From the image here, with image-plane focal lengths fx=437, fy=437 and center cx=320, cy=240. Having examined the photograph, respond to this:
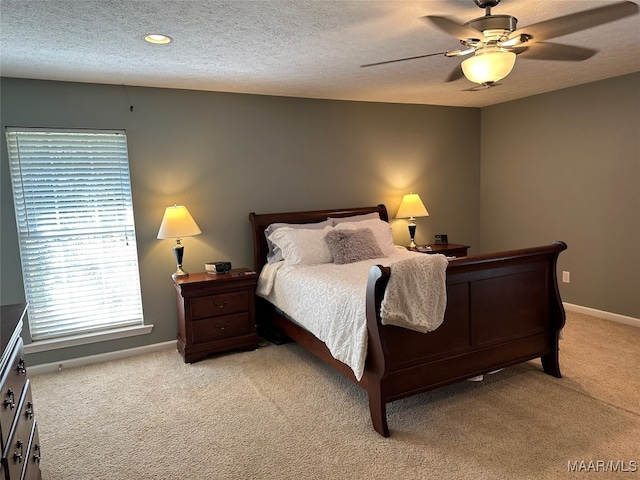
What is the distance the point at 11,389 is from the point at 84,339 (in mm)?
2179


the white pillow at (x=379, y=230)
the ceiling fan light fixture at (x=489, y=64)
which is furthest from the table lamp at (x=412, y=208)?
the ceiling fan light fixture at (x=489, y=64)

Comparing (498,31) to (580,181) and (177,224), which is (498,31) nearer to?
(177,224)

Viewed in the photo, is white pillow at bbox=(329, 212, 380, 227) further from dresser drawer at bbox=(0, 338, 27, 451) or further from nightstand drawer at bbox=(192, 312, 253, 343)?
dresser drawer at bbox=(0, 338, 27, 451)

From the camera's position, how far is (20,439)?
67.6 inches

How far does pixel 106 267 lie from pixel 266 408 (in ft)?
6.39

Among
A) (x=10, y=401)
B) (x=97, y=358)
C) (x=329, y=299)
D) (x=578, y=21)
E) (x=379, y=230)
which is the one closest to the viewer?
(x=10, y=401)

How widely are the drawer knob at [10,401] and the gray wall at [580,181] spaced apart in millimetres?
4863

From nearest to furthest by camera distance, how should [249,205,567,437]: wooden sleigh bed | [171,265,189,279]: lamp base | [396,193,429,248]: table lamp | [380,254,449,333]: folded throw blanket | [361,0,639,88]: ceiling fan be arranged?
[361,0,639,88]: ceiling fan
[380,254,449,333]: folded throw blanket
[249,205,567,437]: wooden sleigh bed
[171,265,189,279]: lamp base
[396,193,429,248]: table lamp

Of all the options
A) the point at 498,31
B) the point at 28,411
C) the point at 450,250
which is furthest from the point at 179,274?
the point at 498,31

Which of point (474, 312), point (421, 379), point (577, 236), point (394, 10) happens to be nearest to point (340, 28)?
point (394, 10)

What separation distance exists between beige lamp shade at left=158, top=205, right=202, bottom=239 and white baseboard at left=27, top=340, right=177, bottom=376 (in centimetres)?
105

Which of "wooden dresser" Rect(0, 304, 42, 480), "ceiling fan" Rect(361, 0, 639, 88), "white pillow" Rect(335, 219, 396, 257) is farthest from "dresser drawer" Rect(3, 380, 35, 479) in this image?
"white pillow" Rect(335, 219, 396, 257)

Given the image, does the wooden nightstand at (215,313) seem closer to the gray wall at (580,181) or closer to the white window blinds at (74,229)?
the white window blinds at (74,229)

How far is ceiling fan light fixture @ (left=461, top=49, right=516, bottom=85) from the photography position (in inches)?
88.0
